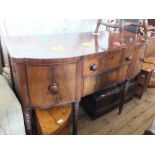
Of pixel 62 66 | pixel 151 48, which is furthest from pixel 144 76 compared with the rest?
pixel 62 66

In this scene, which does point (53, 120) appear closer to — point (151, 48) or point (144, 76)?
point (144, 76)

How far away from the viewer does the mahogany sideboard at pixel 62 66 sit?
981 millimetres

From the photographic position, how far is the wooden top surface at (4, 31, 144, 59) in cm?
104

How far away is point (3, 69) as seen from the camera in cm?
156

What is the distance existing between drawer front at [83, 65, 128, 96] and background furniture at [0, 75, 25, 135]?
1.62 ft

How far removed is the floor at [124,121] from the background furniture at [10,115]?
69 centimetres

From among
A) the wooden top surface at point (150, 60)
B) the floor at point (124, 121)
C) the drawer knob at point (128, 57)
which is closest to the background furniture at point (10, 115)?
the floor at point (124, 121)

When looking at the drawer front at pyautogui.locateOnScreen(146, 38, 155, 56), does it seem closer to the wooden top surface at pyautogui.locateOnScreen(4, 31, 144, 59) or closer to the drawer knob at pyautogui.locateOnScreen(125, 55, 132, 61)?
the wooden top surface at pyautogui.locateOnScreen(4, 31, 144, 59)

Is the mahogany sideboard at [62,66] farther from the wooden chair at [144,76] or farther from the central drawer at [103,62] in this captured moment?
the wooden chair at [144,76]

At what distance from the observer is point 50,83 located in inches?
41.0
